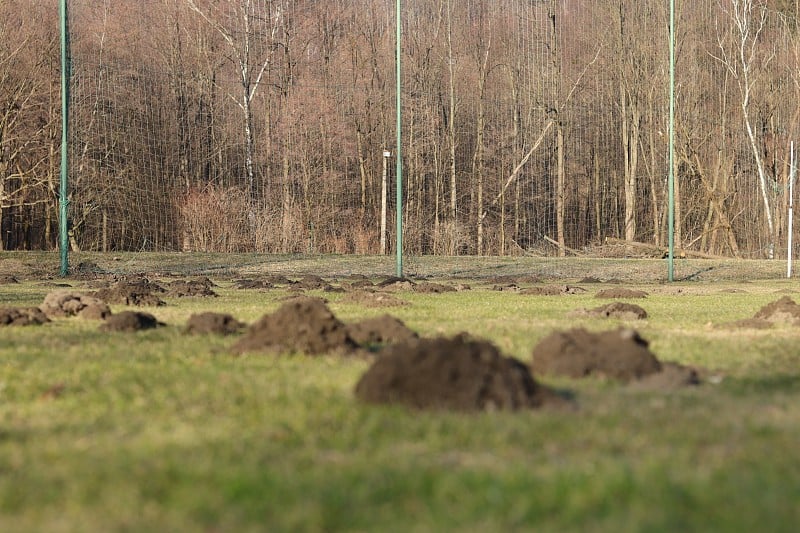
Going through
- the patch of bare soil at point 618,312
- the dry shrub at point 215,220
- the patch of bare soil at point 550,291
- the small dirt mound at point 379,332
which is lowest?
the patch of bare soil at point 550,291

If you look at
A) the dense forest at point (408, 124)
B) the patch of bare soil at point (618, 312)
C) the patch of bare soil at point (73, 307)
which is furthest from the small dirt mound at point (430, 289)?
the dense forest at point (408, 124)

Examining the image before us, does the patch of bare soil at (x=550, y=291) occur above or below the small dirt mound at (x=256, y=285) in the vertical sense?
below

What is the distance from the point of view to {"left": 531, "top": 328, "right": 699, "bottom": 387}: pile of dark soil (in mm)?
8070

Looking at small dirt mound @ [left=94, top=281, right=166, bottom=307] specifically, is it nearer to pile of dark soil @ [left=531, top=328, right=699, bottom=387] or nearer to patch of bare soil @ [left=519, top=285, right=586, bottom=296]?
patch of bare soil @ [left=519, top=285, right=586, bottom=296]

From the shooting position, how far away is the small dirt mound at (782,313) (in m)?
14.1

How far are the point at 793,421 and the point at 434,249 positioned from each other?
36328mm

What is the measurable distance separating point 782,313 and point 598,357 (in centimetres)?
706

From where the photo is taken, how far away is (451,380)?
22.0 ft

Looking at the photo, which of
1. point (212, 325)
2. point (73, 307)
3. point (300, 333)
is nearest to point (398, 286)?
point (73, 307)

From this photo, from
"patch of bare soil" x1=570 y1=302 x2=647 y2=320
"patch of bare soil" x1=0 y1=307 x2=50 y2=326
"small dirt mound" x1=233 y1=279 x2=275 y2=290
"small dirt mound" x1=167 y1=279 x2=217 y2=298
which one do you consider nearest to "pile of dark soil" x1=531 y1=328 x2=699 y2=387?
"patch of bare soil" x1=570 y1=302 x2=647 y2=320

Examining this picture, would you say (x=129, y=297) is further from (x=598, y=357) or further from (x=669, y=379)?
(x=669, y=379)

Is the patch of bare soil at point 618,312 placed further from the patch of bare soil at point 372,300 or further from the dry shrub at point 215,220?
the dry shrub at point 215,220

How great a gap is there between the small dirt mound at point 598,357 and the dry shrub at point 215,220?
3179cm

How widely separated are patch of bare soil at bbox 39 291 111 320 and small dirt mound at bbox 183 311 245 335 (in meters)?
2.16
